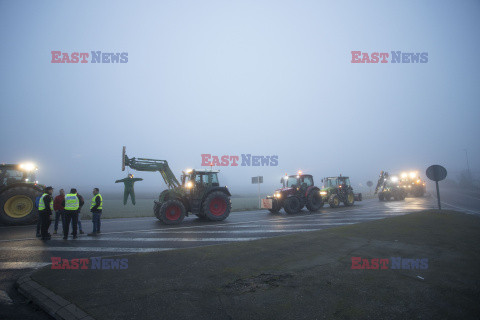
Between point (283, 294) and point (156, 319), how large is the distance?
159cm

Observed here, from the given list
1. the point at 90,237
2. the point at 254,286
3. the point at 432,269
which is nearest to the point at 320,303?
the point at 254,286

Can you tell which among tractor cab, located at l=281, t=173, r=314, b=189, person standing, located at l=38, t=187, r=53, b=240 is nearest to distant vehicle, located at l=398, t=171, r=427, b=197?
tractor cab, located at l=281, t=173, r=314, b=189

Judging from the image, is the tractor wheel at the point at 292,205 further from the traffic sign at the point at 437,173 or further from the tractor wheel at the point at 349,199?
the traffic sign at the point at 437,173

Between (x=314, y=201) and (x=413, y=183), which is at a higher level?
(x=413, y=183)

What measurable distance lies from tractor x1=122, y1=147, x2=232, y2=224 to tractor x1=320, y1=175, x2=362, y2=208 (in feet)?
30.9

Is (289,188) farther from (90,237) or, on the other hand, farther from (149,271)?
(149,271)

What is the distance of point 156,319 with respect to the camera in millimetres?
2504

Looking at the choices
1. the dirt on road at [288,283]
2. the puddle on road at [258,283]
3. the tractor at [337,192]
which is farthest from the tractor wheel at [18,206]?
the tractor at [337,192]

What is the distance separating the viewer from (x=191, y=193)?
11.3m

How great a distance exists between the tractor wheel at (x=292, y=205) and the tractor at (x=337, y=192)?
13.1 ft

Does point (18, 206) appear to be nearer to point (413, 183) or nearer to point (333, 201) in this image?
point (333, 201)

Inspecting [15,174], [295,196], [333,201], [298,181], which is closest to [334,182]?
[333,201]

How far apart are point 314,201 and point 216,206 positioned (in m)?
7.32

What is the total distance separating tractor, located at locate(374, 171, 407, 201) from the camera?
22688mm
